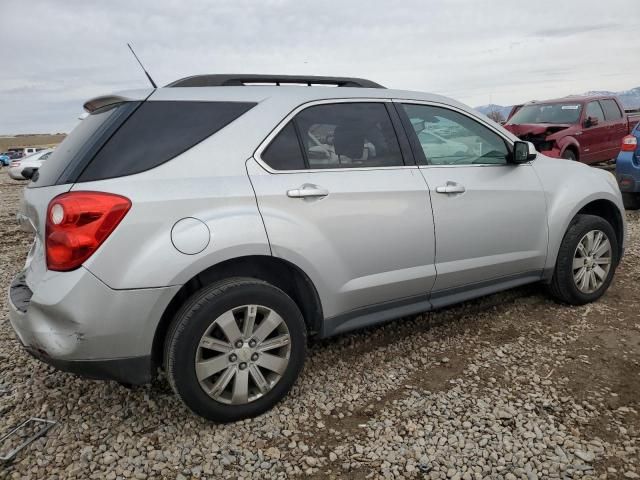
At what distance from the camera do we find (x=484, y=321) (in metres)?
3.62

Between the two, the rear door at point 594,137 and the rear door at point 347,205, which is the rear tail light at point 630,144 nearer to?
the rear door at point 594,137

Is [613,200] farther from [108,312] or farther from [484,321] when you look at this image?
[108,312]

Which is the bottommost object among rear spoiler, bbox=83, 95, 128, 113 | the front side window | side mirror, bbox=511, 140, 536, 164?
side mirror, bbox=511, 140, 536, 164

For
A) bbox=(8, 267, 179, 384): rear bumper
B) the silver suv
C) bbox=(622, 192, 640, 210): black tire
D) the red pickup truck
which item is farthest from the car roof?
bbox=(8, 267, 179, 384): rear bumper

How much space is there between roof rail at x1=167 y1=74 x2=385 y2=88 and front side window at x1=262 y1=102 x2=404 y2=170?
27 centimetres

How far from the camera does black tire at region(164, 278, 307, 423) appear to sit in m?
2.19

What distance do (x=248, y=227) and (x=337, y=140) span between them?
811mm

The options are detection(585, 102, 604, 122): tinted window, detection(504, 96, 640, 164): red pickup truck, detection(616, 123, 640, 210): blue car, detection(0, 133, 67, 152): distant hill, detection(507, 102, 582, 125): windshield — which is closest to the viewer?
detection(616, 123, 640, 210): blue car

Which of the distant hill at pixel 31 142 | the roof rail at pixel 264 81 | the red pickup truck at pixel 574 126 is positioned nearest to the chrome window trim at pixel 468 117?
the roof rail at pixel 264 81

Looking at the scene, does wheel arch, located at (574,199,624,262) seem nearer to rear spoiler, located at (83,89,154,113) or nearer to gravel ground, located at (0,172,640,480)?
gravel ground, located at (0,172,640,480)

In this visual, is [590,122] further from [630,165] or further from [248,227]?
[248,227]

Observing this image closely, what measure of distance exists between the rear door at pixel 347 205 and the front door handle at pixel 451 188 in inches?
5.2

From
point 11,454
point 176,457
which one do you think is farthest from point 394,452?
point 11,454

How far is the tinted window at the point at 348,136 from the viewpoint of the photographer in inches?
Answer: 104
